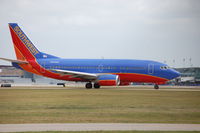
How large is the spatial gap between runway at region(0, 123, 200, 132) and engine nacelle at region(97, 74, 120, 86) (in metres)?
35.4

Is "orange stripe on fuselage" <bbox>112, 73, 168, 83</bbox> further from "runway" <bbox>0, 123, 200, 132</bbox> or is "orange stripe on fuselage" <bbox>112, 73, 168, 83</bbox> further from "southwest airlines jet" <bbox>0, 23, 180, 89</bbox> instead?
"runway" <bbox>0, 123, 200, 132</bbox>

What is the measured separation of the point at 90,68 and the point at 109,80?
199 inches

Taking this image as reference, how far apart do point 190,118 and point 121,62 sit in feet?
117

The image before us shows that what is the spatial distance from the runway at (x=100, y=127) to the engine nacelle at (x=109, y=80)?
3540 centimetres

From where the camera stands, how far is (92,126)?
1809cm

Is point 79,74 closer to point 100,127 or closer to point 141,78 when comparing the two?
point 141,78

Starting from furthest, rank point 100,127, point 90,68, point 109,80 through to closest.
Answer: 1. point 90,68
2. point 109,80
3. point 100,127

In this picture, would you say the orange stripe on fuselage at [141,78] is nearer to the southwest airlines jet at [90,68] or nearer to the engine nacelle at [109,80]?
the southwest airlines jet at [90,68]

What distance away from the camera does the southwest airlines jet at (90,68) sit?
5628cm

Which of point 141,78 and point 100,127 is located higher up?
point 141,78

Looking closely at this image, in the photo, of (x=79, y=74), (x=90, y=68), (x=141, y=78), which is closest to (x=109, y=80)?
(x=79, y=74)

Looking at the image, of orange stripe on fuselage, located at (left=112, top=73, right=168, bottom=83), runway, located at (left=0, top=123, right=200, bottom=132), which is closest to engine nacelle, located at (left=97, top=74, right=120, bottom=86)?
orange stripe on fuselage, located at (left=112, top=73, right=168, bottom=83)

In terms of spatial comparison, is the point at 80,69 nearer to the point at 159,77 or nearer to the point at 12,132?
the point at 159,77

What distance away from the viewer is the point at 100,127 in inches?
701
